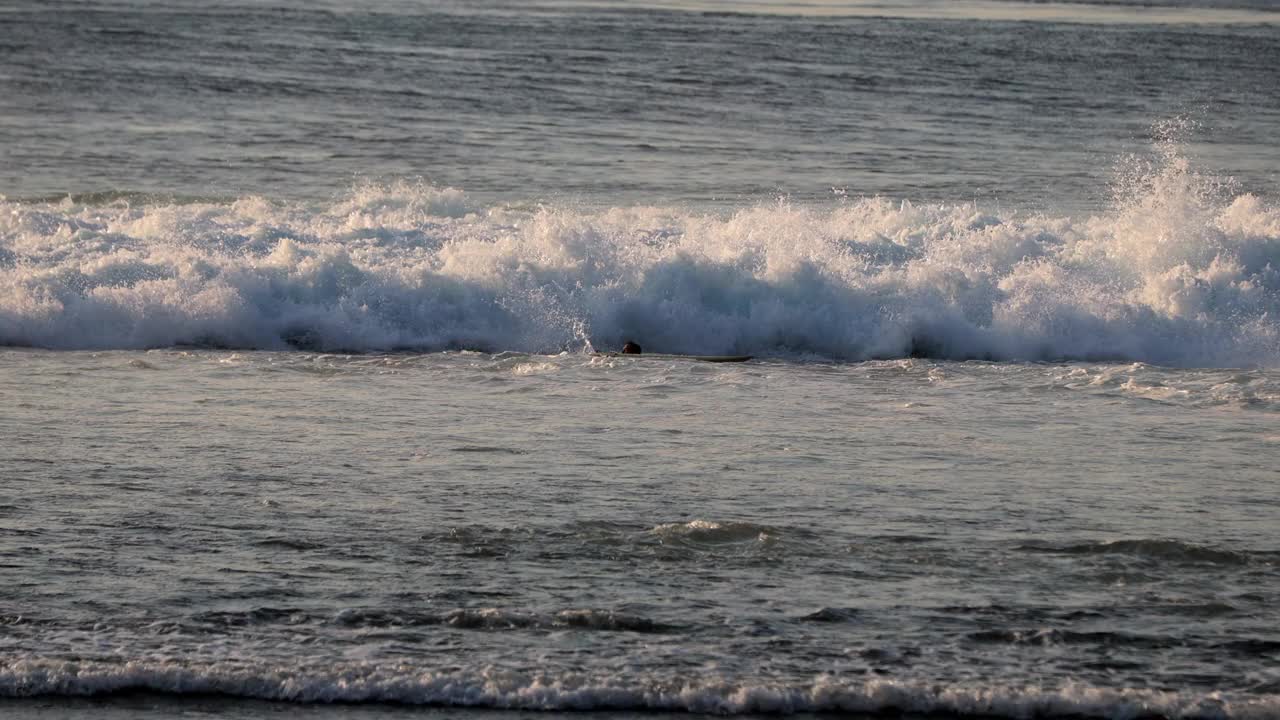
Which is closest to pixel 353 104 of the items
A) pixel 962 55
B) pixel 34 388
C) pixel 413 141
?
pixel 413 141

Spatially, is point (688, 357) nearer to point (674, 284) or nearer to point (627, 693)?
point (674, 284)

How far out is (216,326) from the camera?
567 inches

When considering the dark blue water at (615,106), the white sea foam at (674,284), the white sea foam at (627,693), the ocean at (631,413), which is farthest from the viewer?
the dark blue water at (615,106)

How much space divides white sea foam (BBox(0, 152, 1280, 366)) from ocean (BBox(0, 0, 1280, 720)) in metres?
0.05

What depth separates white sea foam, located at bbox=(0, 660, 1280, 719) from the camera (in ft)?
21.1

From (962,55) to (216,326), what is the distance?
100ft

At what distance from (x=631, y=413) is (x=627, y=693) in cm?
481

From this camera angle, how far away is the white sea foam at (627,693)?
644cm

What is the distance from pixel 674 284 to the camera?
1573cm

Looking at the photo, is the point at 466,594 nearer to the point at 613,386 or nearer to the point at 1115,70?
the point at 613,386

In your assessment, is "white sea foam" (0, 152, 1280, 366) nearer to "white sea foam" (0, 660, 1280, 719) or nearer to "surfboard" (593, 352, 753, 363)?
"surfboard" (593, 352, 753, 363)

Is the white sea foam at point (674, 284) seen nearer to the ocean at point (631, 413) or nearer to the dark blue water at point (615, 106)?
the ocean at point (631, 413)

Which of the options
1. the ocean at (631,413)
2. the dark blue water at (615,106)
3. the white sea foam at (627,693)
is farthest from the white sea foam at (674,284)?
the white sea foam at (627,693)

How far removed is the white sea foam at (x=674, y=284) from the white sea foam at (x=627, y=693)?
25.7 feet
